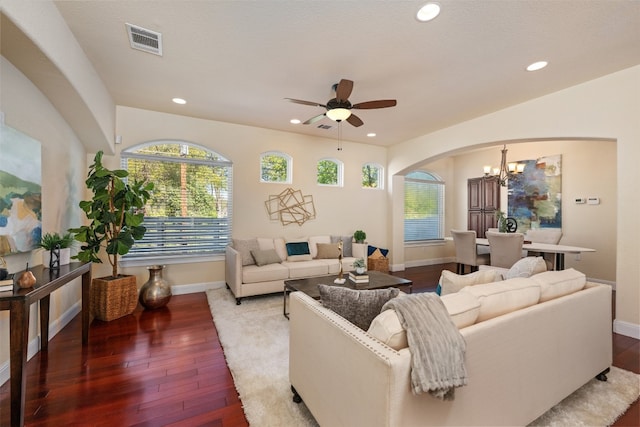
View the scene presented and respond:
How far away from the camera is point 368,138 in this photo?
5676 mm

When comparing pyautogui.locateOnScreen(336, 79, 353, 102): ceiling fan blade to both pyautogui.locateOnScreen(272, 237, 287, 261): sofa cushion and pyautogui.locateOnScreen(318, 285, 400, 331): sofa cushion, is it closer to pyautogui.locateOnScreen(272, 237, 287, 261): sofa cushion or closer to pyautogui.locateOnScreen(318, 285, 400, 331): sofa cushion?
pyautogui.locateOnScreen(318, 285, 400, 331): sofa cushion

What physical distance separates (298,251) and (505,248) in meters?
3.34

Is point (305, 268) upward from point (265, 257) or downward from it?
downward

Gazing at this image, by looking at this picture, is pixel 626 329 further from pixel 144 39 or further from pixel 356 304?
pixel 144 39

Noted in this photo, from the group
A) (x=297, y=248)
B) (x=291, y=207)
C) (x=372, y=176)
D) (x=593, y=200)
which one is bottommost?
(x=297, y=248)

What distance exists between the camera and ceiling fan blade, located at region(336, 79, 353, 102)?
2660mm

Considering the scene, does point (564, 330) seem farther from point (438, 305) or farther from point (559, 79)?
point (559, 79)

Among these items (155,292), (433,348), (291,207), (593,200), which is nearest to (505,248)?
(593,200)

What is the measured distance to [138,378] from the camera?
7.20 ft

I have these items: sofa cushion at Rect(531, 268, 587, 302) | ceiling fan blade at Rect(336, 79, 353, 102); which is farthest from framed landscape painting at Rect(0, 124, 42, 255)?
sofa cushion at Rect(531, 268, 587, 302)

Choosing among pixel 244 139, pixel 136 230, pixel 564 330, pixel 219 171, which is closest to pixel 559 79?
pixel 564 330

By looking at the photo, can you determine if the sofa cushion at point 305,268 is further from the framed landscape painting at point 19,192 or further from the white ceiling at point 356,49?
the framed landscape painting at point 19,192

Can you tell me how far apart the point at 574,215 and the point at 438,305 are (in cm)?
558

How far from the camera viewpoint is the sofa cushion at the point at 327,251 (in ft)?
16.0
